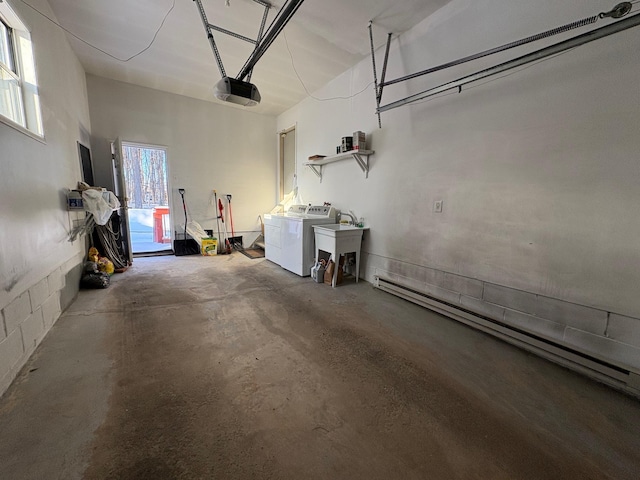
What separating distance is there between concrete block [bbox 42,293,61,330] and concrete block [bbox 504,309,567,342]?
391 cm

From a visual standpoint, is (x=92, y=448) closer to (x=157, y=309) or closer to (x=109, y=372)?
(x=109, y=372)

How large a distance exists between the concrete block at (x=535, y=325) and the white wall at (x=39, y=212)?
142 inches

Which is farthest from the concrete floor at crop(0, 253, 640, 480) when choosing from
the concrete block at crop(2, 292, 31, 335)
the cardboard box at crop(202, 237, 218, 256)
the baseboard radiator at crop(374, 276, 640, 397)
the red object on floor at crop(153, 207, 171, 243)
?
the red object on floor at crop(153, 207, 171, 243)

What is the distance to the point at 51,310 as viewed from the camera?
2250 millimetres

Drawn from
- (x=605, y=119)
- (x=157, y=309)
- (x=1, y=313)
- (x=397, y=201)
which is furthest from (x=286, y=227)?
(x=605, y=119)

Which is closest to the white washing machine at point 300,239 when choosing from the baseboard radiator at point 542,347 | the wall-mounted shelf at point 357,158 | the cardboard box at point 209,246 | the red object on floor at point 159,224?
the wall-mounted shelf at point 357,158

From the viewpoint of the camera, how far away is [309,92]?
15.4 ft

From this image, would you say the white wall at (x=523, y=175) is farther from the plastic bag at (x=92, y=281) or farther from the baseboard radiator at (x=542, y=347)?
the plastic bag at (x=92, y=281)

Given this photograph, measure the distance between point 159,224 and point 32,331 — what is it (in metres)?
5.29

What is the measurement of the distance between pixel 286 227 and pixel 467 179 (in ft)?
8.62

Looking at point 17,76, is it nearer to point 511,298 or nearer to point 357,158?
point 357,158

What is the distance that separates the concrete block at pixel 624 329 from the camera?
1673 millimetres

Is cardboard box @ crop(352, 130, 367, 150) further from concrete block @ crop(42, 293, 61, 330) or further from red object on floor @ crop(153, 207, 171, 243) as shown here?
red object on floor @ crop(153, 207, 171, 243)

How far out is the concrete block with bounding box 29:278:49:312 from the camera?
1.94 m
